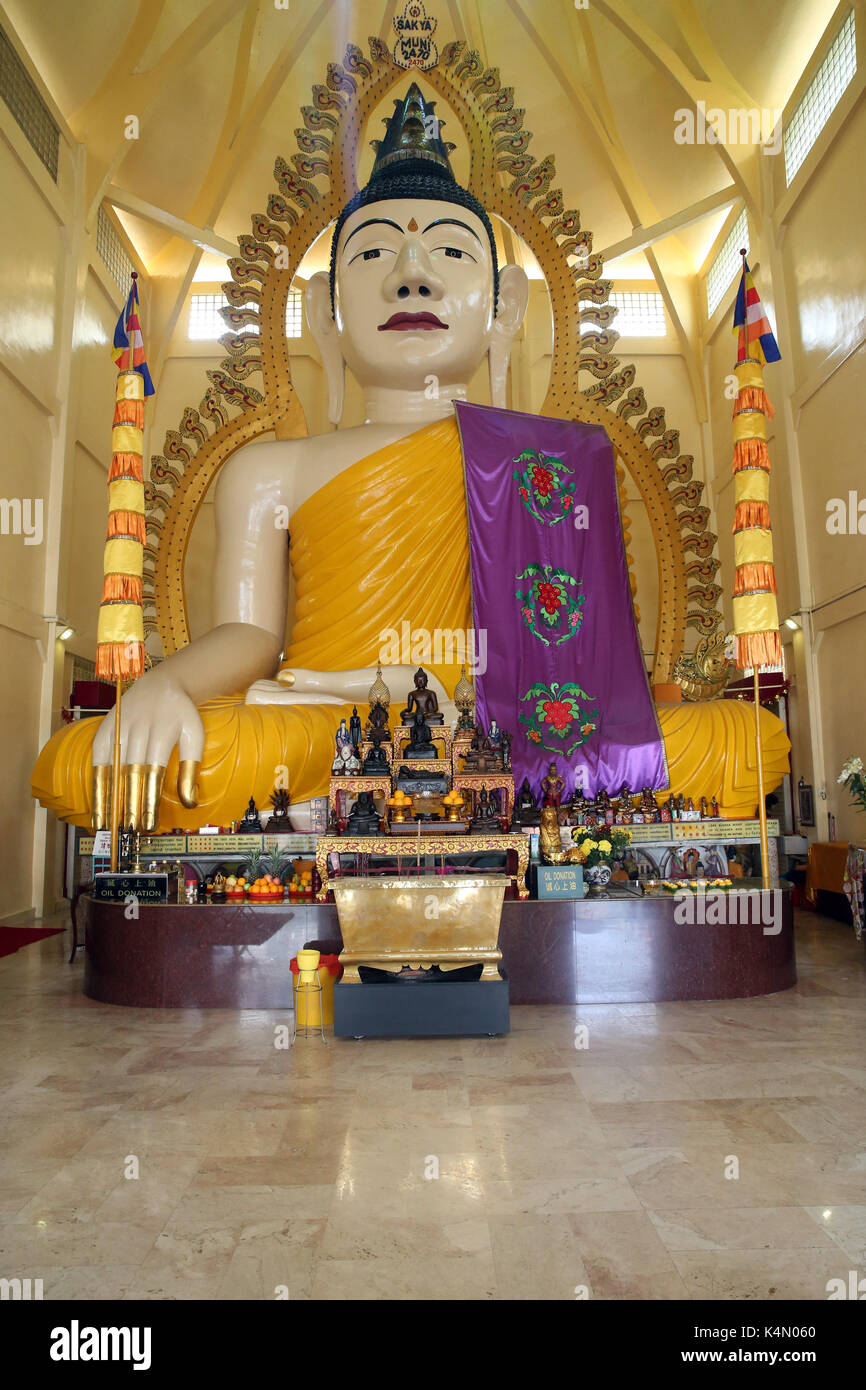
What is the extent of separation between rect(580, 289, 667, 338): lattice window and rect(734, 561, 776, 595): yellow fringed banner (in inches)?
301

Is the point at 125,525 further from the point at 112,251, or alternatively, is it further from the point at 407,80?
the point at 112,251

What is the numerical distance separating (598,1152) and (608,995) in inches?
63.5

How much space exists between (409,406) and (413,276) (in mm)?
877

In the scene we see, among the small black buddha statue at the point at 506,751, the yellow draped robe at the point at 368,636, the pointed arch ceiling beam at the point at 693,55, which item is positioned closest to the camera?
the small black buddha statue at the point at 506,751

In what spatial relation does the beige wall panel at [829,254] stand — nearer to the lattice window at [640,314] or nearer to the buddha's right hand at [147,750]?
the lattice window at [640,314]

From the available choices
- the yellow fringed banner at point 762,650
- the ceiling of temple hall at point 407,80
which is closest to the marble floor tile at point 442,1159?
the yellow fringed banner at point 762,650

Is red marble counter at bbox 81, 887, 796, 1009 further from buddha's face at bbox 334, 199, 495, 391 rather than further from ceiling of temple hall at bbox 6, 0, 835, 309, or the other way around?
ceiling of temple hall at bbox 6, 0, 835, 309

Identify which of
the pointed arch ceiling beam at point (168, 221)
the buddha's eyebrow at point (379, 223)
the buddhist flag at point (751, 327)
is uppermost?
the pointed arch ceiling beam at point (168, 221)

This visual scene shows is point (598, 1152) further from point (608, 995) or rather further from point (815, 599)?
point (815, 599)

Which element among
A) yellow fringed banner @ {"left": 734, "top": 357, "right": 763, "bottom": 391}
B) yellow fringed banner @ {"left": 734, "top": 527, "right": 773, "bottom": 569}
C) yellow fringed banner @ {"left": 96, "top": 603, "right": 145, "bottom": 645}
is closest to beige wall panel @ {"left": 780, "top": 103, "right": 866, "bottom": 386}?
yellow fringed banner @ {"left": 734, "top": 357, "right": 763, "bottom": 391}

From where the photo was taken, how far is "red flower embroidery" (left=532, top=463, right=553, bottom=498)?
6.23 meters

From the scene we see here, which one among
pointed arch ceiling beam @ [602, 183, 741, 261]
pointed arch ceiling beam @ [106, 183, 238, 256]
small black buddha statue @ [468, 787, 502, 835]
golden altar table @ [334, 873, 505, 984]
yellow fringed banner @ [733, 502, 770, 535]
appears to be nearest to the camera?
golden altar table @ [334, 873, 505, 984]

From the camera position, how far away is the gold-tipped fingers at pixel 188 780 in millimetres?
4703

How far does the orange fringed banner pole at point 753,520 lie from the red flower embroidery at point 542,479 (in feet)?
5.32
